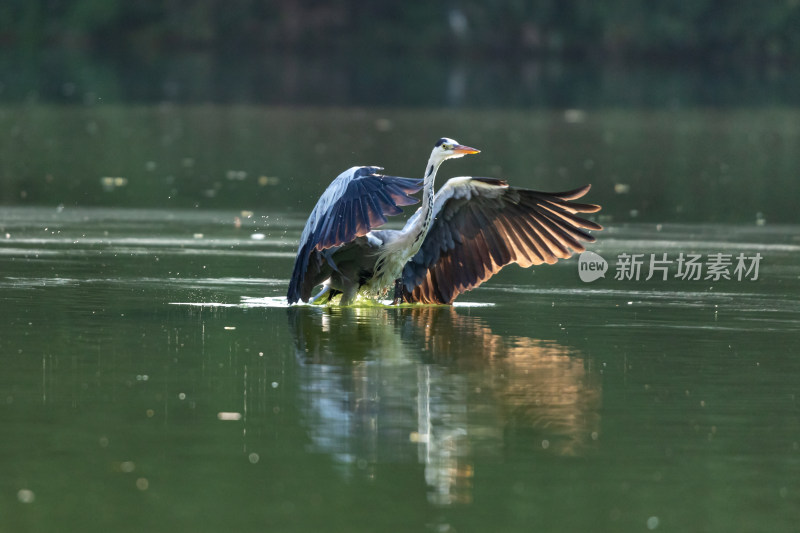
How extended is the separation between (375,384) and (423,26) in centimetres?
5585

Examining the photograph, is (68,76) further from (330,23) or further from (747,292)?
(747,292)

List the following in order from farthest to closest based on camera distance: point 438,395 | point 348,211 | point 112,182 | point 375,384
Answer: point 112,182
point 348,211
point 375,384
point 438,395

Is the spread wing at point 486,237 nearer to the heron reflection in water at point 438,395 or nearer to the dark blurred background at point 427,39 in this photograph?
the heron reflection in water at point 438,395

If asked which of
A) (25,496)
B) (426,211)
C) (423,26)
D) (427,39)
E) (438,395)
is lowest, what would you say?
(25,496)

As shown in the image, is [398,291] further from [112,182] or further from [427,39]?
[427,39]

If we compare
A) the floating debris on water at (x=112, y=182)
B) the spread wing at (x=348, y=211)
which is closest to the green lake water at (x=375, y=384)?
the spread wing at (x=348, y=211)

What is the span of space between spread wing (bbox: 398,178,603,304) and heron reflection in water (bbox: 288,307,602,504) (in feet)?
2.84

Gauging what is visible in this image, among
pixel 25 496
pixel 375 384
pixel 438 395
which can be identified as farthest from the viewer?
pixel 375 384

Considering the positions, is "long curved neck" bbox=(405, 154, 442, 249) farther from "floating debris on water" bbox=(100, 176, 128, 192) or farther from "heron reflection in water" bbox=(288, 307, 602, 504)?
"floating debris on water" bbox=(100, 176, 128, 192)

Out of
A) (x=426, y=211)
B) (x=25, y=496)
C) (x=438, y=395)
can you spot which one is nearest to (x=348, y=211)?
(x=426, y=211)

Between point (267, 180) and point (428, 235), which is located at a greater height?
point (267, 180)

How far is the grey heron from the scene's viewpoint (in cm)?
1101

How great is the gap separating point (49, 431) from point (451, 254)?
16.7 ft

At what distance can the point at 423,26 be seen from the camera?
2496 inches
